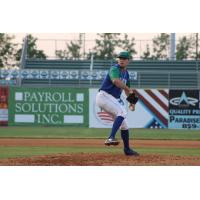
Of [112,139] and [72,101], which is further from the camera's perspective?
[72,101]

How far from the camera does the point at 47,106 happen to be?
22.0 metres

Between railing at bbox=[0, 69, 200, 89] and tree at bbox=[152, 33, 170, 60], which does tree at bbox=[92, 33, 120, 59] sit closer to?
tree at bbox=[152, 33, 170, 60]

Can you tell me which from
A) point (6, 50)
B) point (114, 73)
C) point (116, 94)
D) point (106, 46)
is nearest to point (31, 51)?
point (6, 50)

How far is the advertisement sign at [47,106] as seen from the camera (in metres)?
21.9

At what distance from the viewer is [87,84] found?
24484mm

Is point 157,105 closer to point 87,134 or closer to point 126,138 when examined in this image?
point 87,134

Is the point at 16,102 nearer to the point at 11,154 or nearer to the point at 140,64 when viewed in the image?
the point at 140,64

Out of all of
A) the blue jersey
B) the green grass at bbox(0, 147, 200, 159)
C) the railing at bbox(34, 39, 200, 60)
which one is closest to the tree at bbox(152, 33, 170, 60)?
the railing at bbox(34, 39, 200, 60)

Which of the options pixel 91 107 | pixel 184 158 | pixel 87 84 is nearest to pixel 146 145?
pixel 184 158

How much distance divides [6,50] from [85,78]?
4.85 m

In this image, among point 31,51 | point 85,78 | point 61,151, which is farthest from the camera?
point 31,51

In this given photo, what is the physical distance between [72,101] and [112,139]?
1262 centimetres

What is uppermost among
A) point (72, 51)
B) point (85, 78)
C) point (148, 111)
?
point (72, 51)

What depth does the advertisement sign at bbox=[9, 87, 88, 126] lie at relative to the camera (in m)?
21.9
